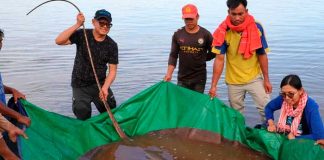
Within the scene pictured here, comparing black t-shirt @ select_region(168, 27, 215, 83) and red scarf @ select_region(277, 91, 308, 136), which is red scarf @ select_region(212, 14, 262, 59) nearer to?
black t-shirt @ select_region(168, 27, 215, 83)

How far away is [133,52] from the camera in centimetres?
1209

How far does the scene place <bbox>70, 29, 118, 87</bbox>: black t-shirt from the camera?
4.73m

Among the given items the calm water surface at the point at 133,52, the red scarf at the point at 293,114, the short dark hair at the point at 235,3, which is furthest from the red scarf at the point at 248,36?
the calm water surface at the point at 133,52

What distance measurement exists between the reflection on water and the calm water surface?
2.62 meters

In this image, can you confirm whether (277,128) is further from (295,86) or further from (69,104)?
(69,104)

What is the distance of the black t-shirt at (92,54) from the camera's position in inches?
186

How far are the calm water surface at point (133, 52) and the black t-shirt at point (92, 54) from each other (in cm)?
270

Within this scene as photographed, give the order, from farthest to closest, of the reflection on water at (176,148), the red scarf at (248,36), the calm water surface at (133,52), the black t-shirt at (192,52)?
the calm water surface at (133,52) < the black t-shirt at (192,52) < the red scarf at (248,36) < the reflection on water at (176,148)

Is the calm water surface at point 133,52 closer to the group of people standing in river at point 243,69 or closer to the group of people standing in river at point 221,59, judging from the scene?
the group of people standing in river at point 243,69

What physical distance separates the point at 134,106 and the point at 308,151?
2068mm

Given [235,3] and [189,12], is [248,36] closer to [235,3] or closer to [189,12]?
[235,3]

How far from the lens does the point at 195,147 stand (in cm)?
427

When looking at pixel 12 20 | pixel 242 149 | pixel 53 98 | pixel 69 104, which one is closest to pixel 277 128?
pixel 242 149

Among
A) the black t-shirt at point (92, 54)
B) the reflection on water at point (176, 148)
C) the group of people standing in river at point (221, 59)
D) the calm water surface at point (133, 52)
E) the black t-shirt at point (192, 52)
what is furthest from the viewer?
the calm water surface at point (133, 52)
